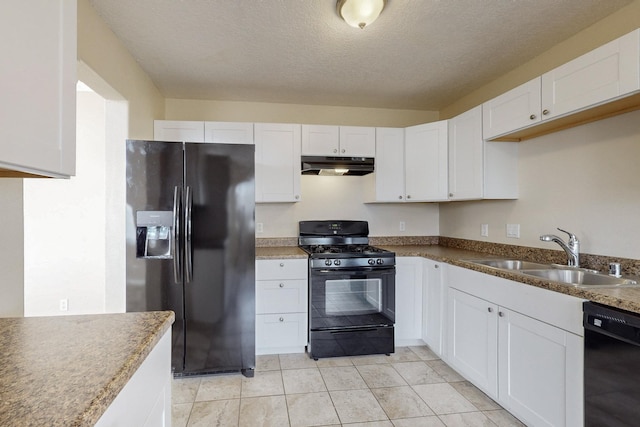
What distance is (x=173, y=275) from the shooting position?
2439 millimetres

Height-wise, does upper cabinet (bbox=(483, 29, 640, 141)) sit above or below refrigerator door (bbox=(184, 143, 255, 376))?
above

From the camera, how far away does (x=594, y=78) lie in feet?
5.66

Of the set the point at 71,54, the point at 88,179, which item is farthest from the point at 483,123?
the point at 88,179

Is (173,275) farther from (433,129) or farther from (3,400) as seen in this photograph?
(433,129)

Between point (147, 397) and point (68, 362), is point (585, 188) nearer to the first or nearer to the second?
point (147, 397)

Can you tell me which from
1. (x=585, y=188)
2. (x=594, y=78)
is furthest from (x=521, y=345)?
(x=594, y=78)

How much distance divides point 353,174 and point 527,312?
2.10 m

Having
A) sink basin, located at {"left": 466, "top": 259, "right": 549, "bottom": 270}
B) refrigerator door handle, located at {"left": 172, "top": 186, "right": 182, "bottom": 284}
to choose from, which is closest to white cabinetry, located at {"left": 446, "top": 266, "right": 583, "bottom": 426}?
sink basin, located at {"left": 466, "top": 259, "right": 549, "bottom": 270}

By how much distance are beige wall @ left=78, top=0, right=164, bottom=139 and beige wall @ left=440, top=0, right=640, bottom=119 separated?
3056 millimetres

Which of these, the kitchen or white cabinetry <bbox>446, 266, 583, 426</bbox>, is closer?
white cabinetry <bbox>446, 266, 583, 426</bbox>

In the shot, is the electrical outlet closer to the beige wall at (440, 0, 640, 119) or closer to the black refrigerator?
the beige wall at (440, 0, 640, 119)

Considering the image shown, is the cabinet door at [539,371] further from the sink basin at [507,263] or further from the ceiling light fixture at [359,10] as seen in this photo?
the ceiling light fixture at [359,10]

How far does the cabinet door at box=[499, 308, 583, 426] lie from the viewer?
5.08 ft

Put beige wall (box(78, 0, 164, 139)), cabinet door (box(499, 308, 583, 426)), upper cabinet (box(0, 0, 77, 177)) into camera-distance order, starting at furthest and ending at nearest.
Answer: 1. beige wall (box(78, 0, 164, 139))
2. cabinet door (box(499, 308, 583, 426))
3. upper cabinet (box(0, 0, 77, 177))
